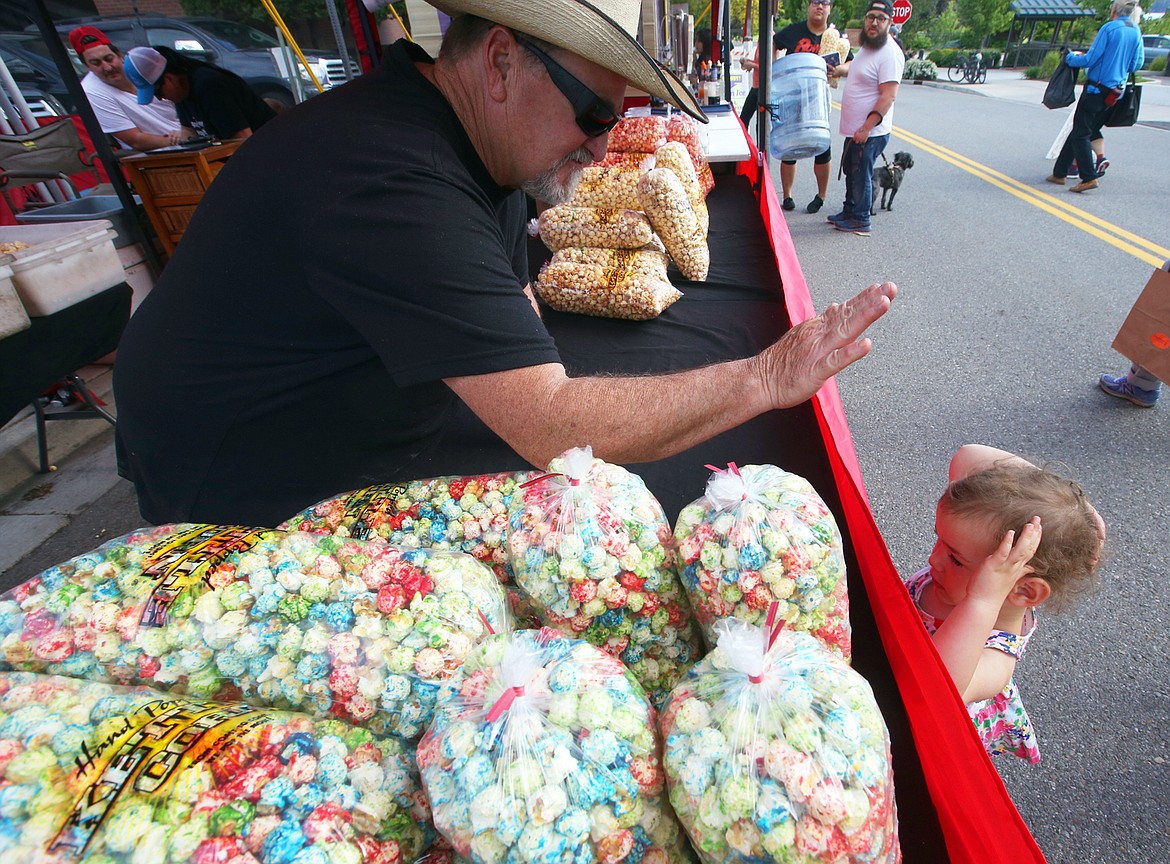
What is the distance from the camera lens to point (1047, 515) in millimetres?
1207

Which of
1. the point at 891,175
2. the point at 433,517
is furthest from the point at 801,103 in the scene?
the point at 433,517

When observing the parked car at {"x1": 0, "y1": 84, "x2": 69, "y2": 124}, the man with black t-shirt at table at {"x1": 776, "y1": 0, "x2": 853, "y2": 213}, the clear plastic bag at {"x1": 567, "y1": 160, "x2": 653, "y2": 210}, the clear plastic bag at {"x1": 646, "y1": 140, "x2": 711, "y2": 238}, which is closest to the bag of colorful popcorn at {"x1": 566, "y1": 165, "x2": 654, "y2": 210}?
the clear plastic bag at {"x1": 567, "y1": 160, "x2": 653, "y2": 210}

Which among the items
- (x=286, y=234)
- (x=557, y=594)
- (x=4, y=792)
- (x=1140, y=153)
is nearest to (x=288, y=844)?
(x=4, y=792)

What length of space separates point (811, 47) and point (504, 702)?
7496 mm

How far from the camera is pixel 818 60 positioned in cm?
539

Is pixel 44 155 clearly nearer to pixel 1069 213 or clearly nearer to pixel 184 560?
pixel 184 560

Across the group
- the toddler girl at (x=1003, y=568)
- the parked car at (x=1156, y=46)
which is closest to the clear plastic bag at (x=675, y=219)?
the toddler girl at (x=1003, y=568)

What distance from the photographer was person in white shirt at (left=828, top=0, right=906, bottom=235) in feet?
17.9

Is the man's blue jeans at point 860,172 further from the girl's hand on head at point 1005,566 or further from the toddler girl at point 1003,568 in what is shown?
the girl's hand on head at point 1005,566

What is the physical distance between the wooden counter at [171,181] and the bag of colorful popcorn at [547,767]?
13.7ft

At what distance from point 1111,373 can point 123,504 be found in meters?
5.30

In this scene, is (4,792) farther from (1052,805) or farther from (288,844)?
(1052,805)

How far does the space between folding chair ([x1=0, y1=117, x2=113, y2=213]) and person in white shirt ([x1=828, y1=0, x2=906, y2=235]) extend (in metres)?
5.86

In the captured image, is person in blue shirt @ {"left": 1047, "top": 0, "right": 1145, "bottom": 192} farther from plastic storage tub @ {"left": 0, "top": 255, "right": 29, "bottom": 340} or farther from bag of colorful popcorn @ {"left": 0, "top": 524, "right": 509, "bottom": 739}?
plastic storage tub @ {"left": 0, "top": 255, "right": 29, "bottom": 340}
